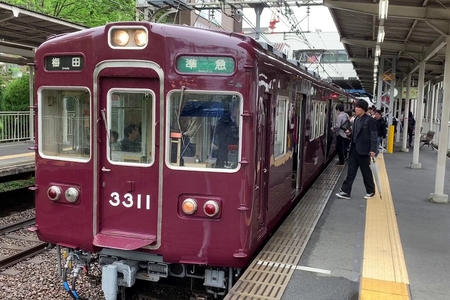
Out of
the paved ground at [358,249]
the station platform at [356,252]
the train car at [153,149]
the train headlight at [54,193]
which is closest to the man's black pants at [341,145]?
the paved ground at [358,249]

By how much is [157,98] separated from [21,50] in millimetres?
11495

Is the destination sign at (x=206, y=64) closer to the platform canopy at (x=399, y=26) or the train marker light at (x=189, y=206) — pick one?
the train marker light at (x=189, y=206)

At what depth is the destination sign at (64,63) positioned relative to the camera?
14.9 feet

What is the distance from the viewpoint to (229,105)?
4.24 metres

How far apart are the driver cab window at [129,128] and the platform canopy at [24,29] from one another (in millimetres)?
6538

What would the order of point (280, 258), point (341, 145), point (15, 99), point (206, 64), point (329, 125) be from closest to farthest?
1. point (206, 64)
2. point (280, 258)
3. point (329, 125)
4. point (341, 145)
5. point (15, 99)

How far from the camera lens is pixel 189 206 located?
4293 mm

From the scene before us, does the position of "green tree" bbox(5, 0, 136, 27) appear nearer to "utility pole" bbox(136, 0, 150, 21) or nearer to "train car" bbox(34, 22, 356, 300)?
"utility pole" bbox(136, 0, 150, 21)

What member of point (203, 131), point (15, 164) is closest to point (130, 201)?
point (203, 131)

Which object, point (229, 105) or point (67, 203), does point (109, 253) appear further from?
point (229, 105)

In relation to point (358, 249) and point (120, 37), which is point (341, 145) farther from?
point (120, 37)

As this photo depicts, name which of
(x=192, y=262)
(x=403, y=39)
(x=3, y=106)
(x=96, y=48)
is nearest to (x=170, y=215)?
(x=192, y=262)

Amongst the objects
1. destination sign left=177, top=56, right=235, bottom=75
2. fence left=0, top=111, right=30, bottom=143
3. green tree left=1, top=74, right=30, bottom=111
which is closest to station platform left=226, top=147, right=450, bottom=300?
destination sign left=177, top=56, right=235, bottom=75

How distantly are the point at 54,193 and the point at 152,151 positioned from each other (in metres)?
1.16
